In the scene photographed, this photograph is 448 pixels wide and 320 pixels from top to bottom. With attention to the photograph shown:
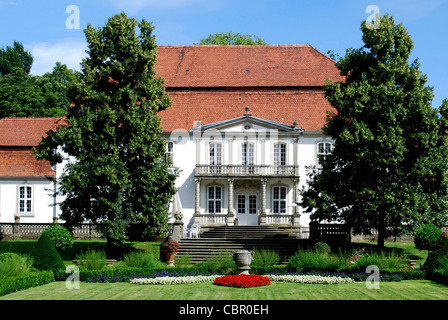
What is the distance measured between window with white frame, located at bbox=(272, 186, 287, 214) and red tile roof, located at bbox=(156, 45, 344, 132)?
13.6ft

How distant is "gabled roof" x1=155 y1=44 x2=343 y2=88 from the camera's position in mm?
38031

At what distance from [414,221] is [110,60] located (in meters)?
15.6

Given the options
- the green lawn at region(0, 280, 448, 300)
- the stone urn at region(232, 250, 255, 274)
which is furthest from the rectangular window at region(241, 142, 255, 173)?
the green lawn at region(0, 280, 448, 300)

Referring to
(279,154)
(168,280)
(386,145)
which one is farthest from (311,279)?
(279,154)

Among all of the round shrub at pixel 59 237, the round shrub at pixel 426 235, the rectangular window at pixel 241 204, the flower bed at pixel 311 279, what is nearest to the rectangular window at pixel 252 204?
the rectangular window at pixel 241 204

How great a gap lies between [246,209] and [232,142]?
4.36 metres

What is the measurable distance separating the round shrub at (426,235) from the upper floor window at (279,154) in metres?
12.3

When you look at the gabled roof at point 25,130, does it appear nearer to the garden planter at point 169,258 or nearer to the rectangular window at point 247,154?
the rectangular window at point 247,154

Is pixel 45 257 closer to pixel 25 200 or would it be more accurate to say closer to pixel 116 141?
pixel 116 141

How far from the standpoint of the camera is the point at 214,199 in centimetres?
3597

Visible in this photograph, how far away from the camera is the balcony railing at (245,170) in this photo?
3494 cm

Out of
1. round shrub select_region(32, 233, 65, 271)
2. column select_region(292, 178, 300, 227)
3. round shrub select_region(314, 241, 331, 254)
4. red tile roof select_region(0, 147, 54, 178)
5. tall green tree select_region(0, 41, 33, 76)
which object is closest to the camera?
round shrub select_region(32, 233, 65, 271)

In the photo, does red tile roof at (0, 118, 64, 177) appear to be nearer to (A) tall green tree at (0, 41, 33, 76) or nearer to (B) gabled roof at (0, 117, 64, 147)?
(B) gabled roof at (0, 117, 64, 147)

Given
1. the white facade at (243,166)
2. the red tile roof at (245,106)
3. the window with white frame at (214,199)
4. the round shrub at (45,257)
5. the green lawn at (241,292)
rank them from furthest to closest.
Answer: the red tile roof at (245,106)
the window with white frame at (214,199)
the white facade at (243,166)
the round shrub at (45,257)
the green lawn at (241,292)
